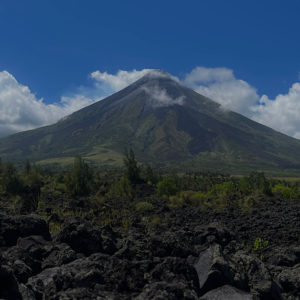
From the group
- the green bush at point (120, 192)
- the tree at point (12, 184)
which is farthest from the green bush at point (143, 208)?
the tree at point (12, 184)

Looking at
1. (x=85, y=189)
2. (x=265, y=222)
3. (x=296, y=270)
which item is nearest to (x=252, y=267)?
(x=296, y=270)

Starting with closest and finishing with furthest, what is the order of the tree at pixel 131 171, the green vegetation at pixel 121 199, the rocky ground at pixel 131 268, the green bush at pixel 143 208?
the rocky ground at pixel 131 268
the green vegetation at pixel 121 199
the green bush at pixel 143 208
the tree at pixel 131 171

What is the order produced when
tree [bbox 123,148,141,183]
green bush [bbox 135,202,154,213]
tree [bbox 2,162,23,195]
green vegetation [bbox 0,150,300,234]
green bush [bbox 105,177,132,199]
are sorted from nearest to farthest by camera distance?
1. green vegetation [bbox 0,150,300,234]
2. green bush [bbox 135,202,154,213]
3. tree [bbox 2,162,23,195]
4. green bush [bbox 105,177,132,199]
5. tree [bbox 123,148,141,183]

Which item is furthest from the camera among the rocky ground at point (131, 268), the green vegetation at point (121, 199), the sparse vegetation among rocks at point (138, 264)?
the green vegetation at point (121, 199)

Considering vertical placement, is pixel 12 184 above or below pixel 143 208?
above

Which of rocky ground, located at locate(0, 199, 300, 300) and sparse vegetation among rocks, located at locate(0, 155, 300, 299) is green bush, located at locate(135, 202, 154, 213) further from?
rocky ground, located at locate(0, 199, 300, 300)

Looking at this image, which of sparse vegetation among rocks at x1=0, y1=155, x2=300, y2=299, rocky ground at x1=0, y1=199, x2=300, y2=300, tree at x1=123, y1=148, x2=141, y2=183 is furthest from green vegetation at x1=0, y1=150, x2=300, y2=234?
rocky ground at x1=0, y1=199, x2=300, y2=300

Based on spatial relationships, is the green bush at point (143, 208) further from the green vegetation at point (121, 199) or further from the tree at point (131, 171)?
the tree at point (131, 171)

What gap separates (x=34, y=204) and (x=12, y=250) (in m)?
13.8

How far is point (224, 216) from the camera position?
19766mm

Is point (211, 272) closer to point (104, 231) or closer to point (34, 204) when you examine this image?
point (104, 231)

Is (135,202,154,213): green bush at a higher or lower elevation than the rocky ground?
lower

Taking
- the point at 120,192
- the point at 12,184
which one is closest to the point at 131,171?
the point at 120,192

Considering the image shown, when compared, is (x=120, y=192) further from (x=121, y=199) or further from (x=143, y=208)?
(x=143, y=208)
